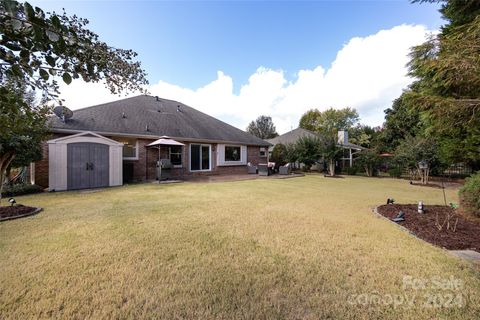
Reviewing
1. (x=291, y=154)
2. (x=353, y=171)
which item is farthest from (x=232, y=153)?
(x=353, y=171)

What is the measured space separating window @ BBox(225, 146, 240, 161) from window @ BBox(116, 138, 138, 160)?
6.98 m

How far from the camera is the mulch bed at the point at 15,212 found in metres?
5.22

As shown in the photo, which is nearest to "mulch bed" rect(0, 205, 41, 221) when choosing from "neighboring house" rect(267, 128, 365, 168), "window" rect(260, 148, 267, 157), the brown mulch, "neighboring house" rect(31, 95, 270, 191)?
the brown mulch

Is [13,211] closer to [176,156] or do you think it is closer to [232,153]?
[176,156]

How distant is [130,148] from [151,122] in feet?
8.39

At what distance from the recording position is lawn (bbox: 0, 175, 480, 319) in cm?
224

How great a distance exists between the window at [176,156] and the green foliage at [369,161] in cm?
1496

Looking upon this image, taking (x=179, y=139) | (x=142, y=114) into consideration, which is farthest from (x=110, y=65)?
(x=142, y=114)

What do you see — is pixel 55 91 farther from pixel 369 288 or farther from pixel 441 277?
pixel 441 277

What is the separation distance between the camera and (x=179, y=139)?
46.3 ft

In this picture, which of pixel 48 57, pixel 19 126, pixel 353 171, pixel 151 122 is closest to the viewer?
pixel 48 57

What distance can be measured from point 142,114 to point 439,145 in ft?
62.6

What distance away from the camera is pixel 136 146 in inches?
494

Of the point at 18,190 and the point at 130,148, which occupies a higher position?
the point at 130,148
